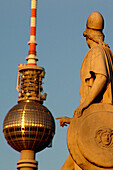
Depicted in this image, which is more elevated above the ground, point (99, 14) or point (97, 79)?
point (99, 14)

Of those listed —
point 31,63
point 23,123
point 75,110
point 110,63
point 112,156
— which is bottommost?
point 112,156

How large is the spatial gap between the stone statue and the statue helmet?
0.02 meters

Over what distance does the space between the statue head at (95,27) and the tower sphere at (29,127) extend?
5417 inches

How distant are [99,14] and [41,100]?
14651 cm

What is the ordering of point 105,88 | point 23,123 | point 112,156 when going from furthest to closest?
point 23,123, point 105,88, point 112,156

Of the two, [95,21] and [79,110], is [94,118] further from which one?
[95,21]

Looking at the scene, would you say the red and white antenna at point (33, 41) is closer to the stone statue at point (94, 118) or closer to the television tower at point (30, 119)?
the television tower at point (30, 119)

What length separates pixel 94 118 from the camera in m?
11.5

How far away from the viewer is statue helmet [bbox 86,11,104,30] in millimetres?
12656

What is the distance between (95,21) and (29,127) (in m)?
139

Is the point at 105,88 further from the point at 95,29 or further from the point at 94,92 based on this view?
the point at 95,29

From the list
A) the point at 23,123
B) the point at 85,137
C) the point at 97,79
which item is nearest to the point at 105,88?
the point at 97,79

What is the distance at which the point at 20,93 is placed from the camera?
520 feet

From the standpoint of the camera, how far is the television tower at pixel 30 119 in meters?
151
